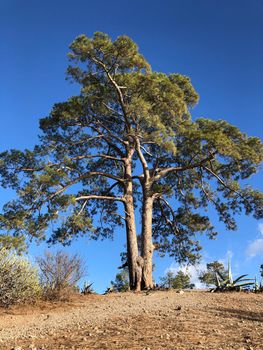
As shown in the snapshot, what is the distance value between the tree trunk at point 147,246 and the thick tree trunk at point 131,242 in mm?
235

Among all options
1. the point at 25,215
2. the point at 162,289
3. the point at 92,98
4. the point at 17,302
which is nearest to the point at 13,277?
the point at 17,302

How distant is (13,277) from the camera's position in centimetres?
971

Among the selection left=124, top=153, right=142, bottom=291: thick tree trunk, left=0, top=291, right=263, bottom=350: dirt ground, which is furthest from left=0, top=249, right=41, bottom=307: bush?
left=124, top=153, right=142, bottom=291: thick tree trunk

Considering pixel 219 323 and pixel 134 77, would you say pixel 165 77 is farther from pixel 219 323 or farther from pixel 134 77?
pixel 219 323

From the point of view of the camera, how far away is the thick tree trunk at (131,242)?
1331cm

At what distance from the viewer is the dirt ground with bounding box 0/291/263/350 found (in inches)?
241

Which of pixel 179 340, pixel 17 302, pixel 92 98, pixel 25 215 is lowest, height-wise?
pixel 179 340

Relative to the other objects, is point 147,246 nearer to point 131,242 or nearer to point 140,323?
point 131,242

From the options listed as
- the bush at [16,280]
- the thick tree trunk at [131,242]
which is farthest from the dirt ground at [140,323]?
the thick tree trunk at [131,242]

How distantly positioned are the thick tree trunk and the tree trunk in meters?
0.23

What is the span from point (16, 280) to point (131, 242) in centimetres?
476

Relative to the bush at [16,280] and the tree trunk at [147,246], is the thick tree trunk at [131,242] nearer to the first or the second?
the tree trunk at [147,246]

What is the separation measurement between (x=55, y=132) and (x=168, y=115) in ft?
13.1

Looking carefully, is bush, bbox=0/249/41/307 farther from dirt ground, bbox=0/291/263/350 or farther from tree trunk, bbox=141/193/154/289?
tree trunk, bbox=141/193/154/289
